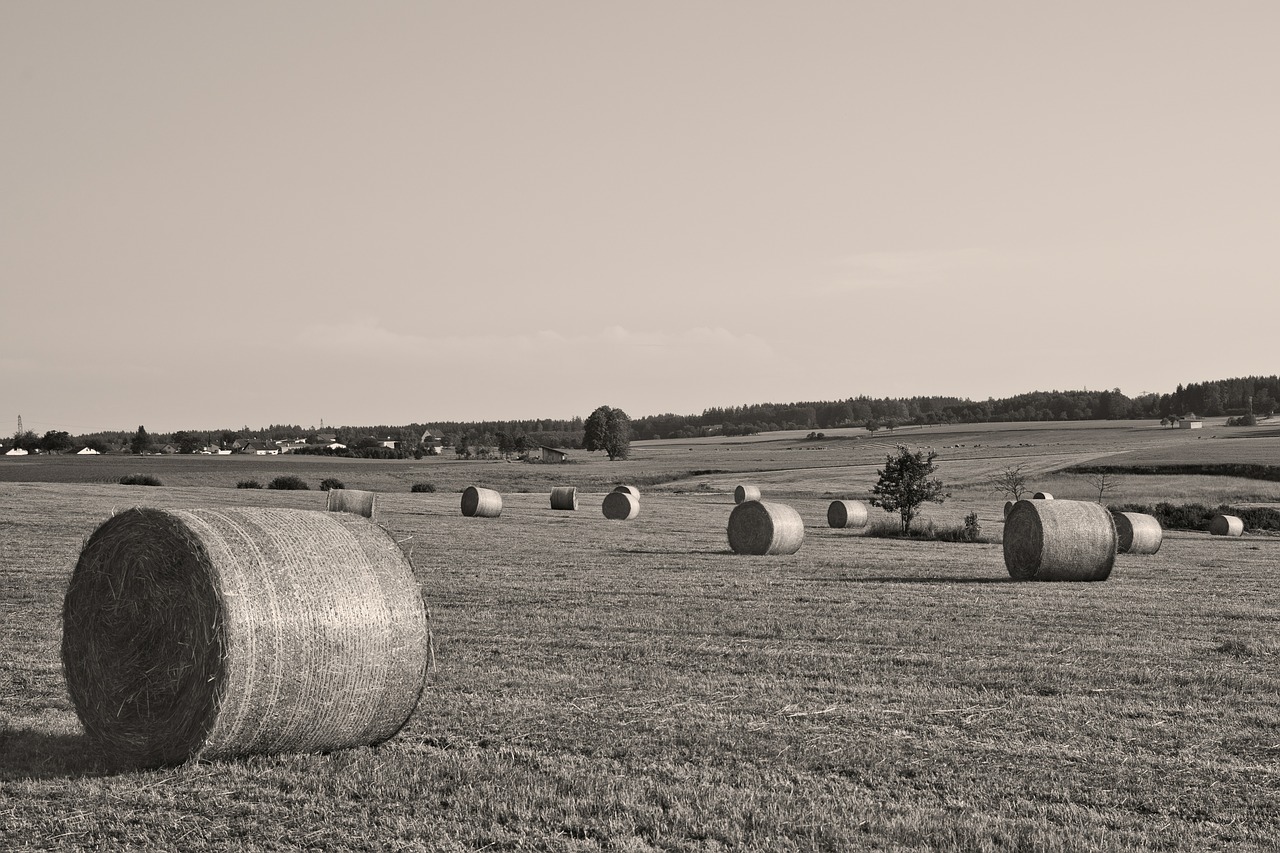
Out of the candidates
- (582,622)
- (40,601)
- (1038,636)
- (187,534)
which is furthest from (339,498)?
(187,534)

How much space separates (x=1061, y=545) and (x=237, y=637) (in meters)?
18.3

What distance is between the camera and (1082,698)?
440 inches

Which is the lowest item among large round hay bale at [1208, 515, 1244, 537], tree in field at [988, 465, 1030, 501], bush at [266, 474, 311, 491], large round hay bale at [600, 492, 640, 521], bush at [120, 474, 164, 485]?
large round hay bale at [1208, 515, 1244, 537]

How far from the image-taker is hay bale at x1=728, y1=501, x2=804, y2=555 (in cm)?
2903

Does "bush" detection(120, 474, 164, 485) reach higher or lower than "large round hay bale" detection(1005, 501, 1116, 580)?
higher

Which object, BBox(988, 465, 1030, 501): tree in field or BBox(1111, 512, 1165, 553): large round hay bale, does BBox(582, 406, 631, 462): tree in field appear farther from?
BBox(1111, 512, 1165, 553): large round hay bale

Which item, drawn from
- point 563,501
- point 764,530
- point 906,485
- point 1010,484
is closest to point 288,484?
point 563,501

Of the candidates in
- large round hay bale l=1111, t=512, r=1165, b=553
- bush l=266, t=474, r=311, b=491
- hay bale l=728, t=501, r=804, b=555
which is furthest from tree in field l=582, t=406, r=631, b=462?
hay bale l=728, t=501, r=804, b=555

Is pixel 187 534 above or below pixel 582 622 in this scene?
above

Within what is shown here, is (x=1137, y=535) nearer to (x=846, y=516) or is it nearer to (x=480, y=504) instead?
(x=846, y=516)

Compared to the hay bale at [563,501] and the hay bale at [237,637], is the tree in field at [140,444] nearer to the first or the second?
the hay bale at [563,501]

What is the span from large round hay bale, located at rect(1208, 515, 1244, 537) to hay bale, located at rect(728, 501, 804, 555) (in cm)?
2332

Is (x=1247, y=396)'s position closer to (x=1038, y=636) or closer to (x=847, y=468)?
(x=847, y=468)

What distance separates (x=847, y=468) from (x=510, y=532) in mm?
57794
